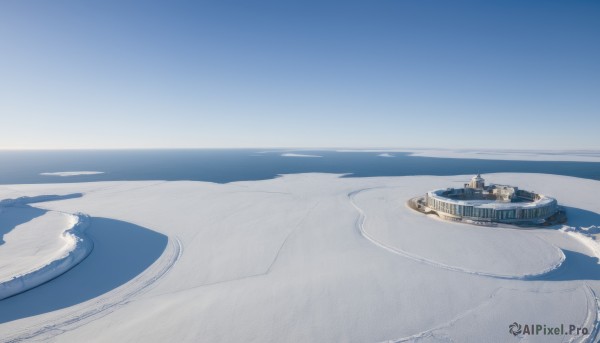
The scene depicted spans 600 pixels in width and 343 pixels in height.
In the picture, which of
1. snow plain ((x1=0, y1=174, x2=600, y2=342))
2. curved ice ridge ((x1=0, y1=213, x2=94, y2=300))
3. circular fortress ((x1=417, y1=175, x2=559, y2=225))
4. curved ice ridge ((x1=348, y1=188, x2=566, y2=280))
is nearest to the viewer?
snow plain ((x1=0, y1=174, x2=600, y2=342))

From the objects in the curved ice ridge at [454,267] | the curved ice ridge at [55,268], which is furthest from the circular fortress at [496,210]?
the curved ice ridge at [55,268]

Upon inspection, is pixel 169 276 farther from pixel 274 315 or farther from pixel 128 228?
pixel 128 228

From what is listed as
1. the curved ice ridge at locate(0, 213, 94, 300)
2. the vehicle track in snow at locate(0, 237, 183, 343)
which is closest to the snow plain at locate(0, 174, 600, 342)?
the vehicle track in snow at locate(0, 237, 183, 343)

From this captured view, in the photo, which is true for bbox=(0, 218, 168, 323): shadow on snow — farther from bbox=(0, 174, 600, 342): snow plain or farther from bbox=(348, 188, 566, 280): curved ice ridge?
bbox=(348, 188, 566, 280): curved ice ridge

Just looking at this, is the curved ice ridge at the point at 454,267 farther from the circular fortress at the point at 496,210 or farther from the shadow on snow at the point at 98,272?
the shadow on snow at the point at 98,272

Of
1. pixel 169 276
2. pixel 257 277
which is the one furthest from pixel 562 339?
pixel 169 276

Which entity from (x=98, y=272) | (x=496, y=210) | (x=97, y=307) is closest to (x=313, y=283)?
(x=97, y=307)
